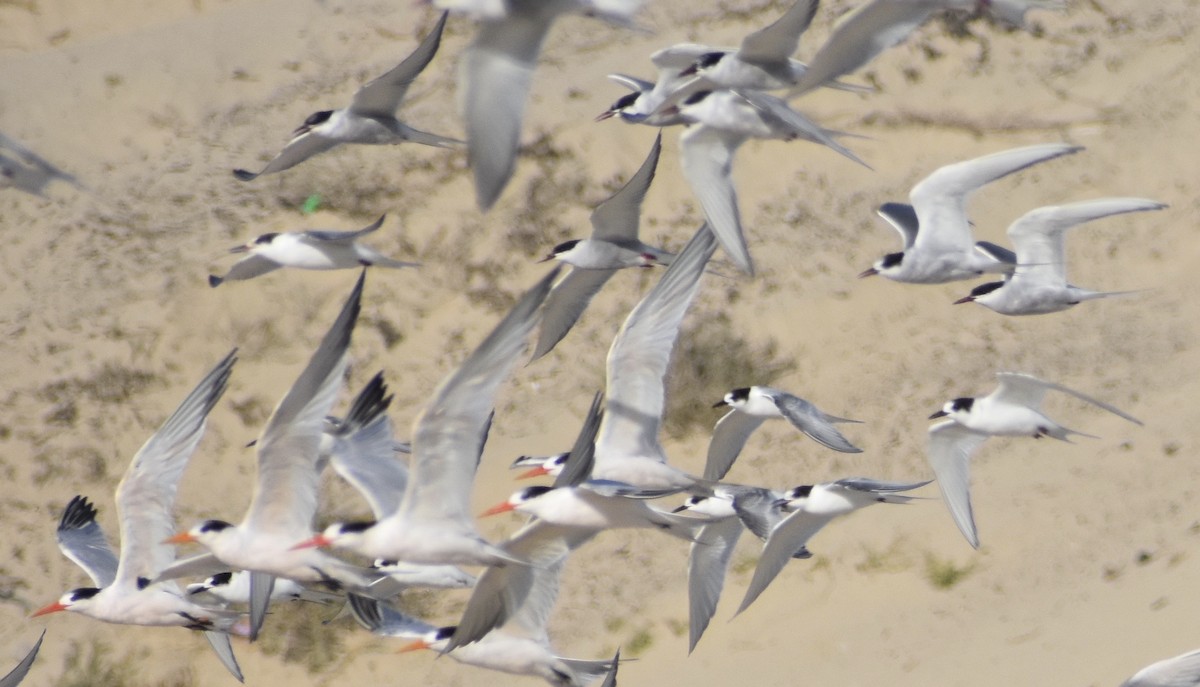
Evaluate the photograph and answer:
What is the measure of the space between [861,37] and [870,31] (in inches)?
Answer: 1.7

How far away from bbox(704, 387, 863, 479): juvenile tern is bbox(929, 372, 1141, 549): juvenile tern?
50 cm

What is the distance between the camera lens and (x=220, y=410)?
10250 millimetres

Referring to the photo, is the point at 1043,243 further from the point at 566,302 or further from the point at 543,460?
the point at 543,460

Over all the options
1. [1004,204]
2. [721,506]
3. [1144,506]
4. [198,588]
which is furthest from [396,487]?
[1004,204]

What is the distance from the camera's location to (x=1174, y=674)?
6.56 meters

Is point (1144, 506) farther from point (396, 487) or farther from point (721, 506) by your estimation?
point (396, 487)

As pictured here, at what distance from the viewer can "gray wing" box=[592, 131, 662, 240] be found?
7.94 meters

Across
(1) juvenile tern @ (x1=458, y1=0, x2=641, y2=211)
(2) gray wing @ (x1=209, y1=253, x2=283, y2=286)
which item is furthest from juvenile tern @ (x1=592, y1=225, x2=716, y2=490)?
(1) juvenile tern @ (x1=458, y1=0, x2=641, y2=211)

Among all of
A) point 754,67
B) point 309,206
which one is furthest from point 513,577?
point 309,206

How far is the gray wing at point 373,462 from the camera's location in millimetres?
7543

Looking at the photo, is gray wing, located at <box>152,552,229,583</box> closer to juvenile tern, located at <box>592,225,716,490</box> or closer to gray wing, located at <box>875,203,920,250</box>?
juvenile tern, located at <box>592,225,716,490</box>

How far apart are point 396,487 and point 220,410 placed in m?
2.80

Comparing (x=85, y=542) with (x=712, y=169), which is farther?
(x=85, y=542)

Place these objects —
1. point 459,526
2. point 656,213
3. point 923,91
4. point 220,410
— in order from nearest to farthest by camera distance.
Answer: point 459,526, point 220,410, point 656,213, point 923,91
